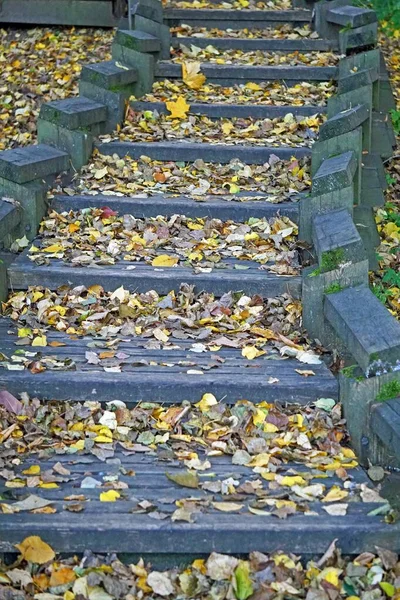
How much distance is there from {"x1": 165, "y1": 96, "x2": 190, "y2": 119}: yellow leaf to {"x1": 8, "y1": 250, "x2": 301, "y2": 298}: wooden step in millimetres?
2478

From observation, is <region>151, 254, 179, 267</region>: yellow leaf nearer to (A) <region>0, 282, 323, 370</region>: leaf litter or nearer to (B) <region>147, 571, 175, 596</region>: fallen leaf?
(A) <region>0, 282, 323, 370</region>: leaf litter

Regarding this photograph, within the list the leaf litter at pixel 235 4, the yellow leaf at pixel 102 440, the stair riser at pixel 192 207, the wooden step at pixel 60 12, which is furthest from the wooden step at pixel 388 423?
the wooden step at pixel 60 12

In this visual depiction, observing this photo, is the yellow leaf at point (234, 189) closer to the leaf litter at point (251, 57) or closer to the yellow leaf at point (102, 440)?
the leaf litter at point (251, 57)

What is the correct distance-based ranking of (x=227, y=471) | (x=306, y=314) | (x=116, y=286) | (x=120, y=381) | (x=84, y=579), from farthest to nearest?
1. (x=116, y=286)
2. (x=306, y=314)
3. (x=120, y=381)
4. (x=227, y=471)
5. (x=84, y=579)

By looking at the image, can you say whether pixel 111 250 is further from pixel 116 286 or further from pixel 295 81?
pixel 295 81

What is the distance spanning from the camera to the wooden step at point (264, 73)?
352 inches

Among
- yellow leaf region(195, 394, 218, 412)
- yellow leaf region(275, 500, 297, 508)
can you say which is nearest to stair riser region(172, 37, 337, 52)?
yellow leaf region(195, 394, 218, 412)

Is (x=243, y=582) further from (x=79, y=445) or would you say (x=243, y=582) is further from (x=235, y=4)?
(x=235, y=4)

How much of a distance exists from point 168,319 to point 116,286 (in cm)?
48

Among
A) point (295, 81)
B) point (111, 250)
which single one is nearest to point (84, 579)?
point (111, 250)

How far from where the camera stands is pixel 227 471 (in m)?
4.65

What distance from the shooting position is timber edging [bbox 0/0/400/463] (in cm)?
488

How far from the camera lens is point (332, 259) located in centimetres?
548

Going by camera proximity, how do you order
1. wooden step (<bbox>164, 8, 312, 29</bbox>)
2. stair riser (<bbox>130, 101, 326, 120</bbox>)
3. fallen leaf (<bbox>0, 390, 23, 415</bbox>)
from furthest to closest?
1. wooden step (<bbox>164, 8, 312, 29</bbox>)
2. stair riser (<bbox>130, 101, 326, 120</bbox>)
3. fallen leaf (<bbox>0, 390, 23, 415</bbox>)
